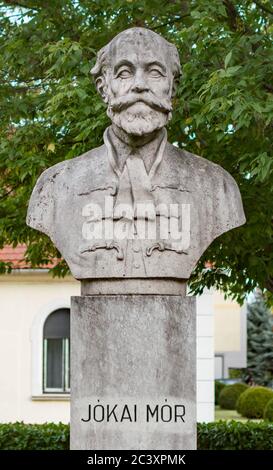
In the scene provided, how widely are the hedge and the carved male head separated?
6.62m

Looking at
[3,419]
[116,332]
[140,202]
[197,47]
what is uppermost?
[197,47]

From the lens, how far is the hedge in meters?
12.3

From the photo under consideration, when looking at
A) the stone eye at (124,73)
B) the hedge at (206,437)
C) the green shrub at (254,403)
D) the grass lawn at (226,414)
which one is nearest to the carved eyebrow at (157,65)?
the stone eye at (124,73)

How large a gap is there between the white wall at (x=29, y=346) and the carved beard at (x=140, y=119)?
13.9 meters

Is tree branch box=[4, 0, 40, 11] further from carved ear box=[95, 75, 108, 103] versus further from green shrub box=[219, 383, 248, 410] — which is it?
green shrub box=[219, 383, 248, 410]

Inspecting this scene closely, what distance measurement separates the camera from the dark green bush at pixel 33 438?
12.6 m

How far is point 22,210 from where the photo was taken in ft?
34.4

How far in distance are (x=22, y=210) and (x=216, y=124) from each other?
2.77 metres

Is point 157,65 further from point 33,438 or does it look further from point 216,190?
point 33,438

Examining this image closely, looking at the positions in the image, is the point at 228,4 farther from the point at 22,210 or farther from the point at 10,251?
the point at 10,251

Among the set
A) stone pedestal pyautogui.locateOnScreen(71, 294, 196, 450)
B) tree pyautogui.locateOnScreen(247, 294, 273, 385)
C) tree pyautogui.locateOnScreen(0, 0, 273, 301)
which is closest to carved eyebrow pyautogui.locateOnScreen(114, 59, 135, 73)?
stone pedestal pyautogui.locateOnScreen(71, 294, 196, 450)

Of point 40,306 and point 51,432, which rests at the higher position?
point 40,306

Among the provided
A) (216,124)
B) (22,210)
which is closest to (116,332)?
(216,124)

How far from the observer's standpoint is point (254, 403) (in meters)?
28.1
